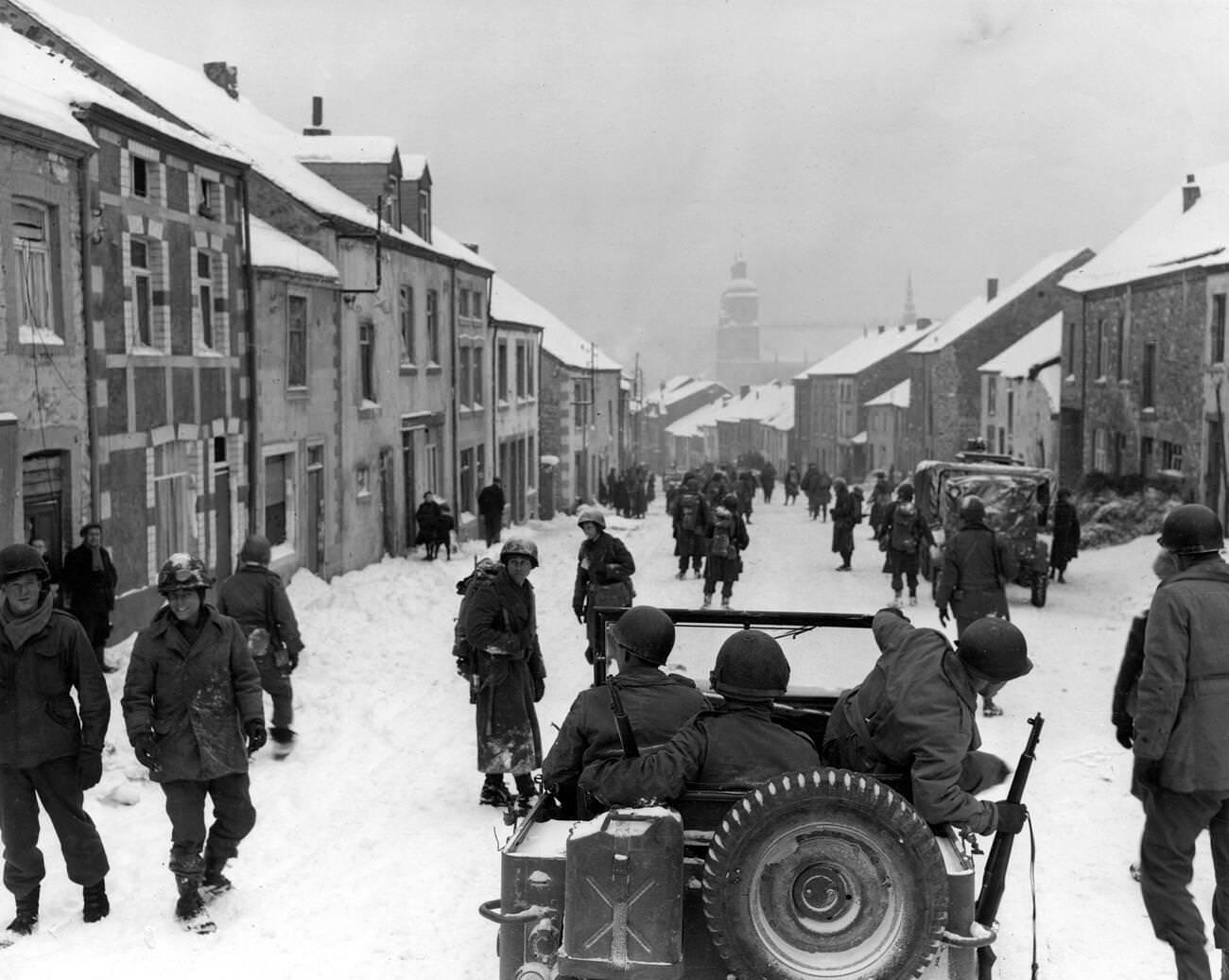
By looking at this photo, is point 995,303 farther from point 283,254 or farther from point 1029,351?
point 283,254

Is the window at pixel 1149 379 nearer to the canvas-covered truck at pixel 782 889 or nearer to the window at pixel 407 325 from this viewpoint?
the window at pixel 407 325

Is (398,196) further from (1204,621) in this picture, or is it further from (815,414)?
(815,414)

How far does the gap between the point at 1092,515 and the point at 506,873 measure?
26.2 meters

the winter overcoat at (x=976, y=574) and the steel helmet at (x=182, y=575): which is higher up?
the steel helmet at (x=182, y=575)

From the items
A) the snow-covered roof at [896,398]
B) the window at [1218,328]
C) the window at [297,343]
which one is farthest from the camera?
the snow-covered roof at [896,398]

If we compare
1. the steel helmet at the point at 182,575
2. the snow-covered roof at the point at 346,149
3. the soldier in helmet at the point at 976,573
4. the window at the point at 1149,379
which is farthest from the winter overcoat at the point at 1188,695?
the window at the point at 1149,379

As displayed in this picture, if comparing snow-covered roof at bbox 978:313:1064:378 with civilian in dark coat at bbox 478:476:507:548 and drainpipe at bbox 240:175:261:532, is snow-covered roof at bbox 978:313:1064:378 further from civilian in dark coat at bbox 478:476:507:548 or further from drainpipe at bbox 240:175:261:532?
drainpipe at bbox 240:175:261:532

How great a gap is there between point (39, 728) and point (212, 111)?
19749 millimetres

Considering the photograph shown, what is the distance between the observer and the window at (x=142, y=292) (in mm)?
14977

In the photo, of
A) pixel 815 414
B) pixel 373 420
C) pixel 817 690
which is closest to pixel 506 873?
pixel 817 690

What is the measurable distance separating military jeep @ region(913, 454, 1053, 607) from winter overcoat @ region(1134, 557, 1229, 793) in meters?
14.0

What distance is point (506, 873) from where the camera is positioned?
4547 mm

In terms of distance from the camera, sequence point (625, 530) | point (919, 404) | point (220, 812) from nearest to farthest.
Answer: point (220, 812), point (625, 530), point (919, 404)

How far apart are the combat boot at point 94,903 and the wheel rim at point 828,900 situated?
3.85 meters
